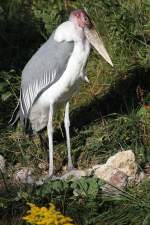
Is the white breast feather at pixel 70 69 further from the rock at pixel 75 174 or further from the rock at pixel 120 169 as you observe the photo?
the rock at pixel 120 169

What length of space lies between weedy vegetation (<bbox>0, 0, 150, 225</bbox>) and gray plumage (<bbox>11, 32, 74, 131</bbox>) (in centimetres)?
51

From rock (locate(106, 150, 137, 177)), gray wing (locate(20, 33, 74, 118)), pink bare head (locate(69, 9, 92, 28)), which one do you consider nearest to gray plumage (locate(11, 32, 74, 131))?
gray wing (locate(20, 33, 74, 118))

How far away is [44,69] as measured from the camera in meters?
6.46

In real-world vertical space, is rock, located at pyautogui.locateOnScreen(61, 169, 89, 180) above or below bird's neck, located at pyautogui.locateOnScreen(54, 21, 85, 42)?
below

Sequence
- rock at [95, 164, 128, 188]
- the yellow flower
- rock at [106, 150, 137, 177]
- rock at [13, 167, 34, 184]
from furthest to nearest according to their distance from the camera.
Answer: rock at [13, 167, 34, 184] → rock at [106, 150, 137, 177] → rock at [95, 164, 128, 188] → the yellow flower

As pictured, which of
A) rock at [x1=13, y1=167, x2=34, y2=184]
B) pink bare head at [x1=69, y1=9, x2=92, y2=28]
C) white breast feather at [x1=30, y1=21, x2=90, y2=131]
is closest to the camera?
rock at [x1=13, y1=167, x2=34, y2=184]

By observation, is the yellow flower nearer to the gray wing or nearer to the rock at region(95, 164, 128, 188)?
the rock at region(95, 164, 128, 188)

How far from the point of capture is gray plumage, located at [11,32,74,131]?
6.33m

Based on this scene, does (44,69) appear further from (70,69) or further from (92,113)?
(92,113)

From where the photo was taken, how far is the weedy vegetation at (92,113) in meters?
5.39

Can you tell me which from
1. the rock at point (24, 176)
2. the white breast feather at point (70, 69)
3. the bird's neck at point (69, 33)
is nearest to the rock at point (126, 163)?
the rock at point (24, 176)

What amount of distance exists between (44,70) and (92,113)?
3.95 feet

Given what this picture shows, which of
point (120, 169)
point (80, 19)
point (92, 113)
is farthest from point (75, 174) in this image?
point (92, 113)

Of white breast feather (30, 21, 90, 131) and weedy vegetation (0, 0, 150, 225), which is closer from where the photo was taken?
weedy vegetation (0, 0, 150, 225)
